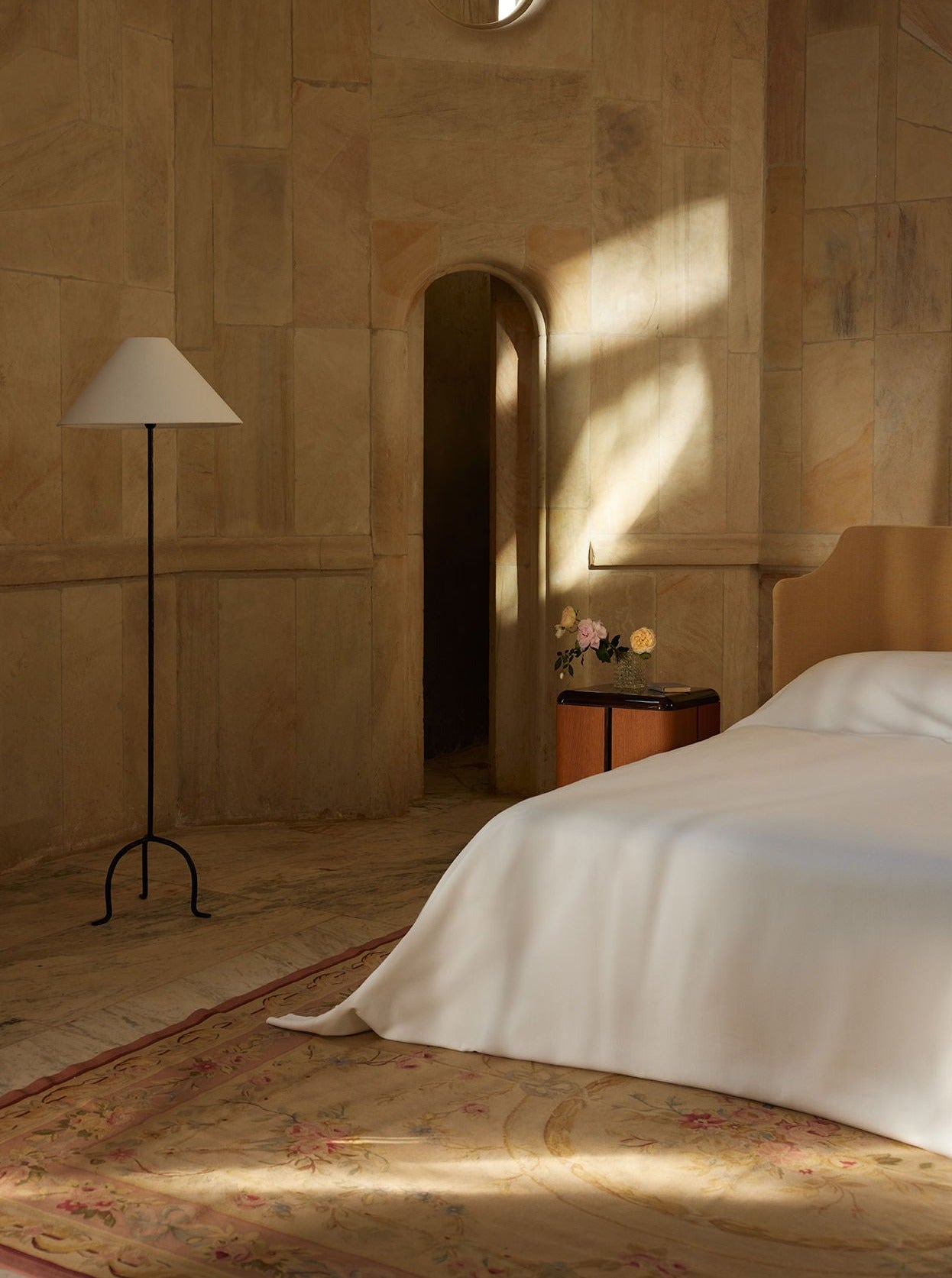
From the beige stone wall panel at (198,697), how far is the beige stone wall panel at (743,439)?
237 centimetres

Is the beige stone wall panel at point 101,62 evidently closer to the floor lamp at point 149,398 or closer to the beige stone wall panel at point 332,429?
the beige stone wall panel at point 332,429

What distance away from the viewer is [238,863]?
17.7 ft

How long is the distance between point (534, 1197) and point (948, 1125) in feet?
2.78

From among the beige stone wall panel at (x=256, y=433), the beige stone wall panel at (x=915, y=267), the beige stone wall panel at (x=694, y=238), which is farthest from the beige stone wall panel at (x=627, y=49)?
the beige stone wall panel at (x=256, y=433)

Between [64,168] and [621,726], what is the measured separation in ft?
9.41

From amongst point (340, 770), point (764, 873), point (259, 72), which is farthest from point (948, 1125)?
point (259, 72)

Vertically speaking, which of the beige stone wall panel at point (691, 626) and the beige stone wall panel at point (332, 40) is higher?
the beige stone wall panel at point (332, 40)

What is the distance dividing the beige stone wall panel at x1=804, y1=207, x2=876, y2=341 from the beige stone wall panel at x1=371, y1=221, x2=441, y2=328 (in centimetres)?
174

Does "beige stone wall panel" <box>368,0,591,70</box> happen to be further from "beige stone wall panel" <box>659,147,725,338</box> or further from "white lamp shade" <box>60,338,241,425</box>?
"white lamp shade" <box>60,338,241,425</box>

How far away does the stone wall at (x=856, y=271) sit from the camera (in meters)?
6.34

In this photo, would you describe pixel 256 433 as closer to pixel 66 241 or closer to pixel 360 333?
pixel 360 333

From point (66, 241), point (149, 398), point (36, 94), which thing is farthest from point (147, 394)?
point (36, 94)

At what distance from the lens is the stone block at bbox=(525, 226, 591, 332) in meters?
6.24

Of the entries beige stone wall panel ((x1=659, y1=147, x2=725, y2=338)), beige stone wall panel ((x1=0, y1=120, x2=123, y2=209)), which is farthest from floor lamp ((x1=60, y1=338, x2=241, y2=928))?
beige stone wall panel ((x1=659, y1=147, x2=725, y2=338))
